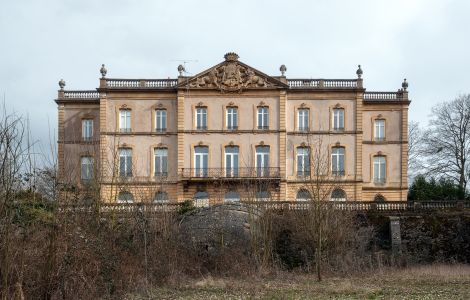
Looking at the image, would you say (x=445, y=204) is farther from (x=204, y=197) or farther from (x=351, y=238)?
(x=204, y=197)

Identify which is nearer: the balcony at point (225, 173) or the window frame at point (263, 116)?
the balcony at point (225, 173)

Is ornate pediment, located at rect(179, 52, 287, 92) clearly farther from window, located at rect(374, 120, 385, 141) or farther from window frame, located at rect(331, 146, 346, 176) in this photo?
window, located at rect(374, 120, 385, 141)

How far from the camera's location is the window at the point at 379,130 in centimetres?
4628

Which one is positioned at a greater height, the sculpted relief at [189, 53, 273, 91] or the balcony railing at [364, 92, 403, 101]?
the sculpted relief at [189, 53, 273, 91]

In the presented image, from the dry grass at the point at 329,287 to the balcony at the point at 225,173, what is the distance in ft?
65.1

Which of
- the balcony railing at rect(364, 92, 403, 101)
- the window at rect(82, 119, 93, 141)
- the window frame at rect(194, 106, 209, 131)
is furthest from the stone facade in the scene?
the balcony railing at rect(364, 92, 403, 101)

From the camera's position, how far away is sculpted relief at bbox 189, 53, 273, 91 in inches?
1726

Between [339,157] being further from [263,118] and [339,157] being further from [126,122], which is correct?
[126,122]

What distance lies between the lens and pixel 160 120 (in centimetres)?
4462

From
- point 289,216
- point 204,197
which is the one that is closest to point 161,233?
point 289,216

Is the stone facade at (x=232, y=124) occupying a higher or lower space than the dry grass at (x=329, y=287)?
higher

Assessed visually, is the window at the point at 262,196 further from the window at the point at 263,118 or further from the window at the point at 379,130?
the window at the point at 379,130

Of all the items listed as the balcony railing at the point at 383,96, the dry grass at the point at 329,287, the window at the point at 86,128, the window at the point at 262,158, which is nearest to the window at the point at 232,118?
the window at the point at 262,158

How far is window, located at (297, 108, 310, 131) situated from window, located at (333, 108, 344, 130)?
77.2 inches
